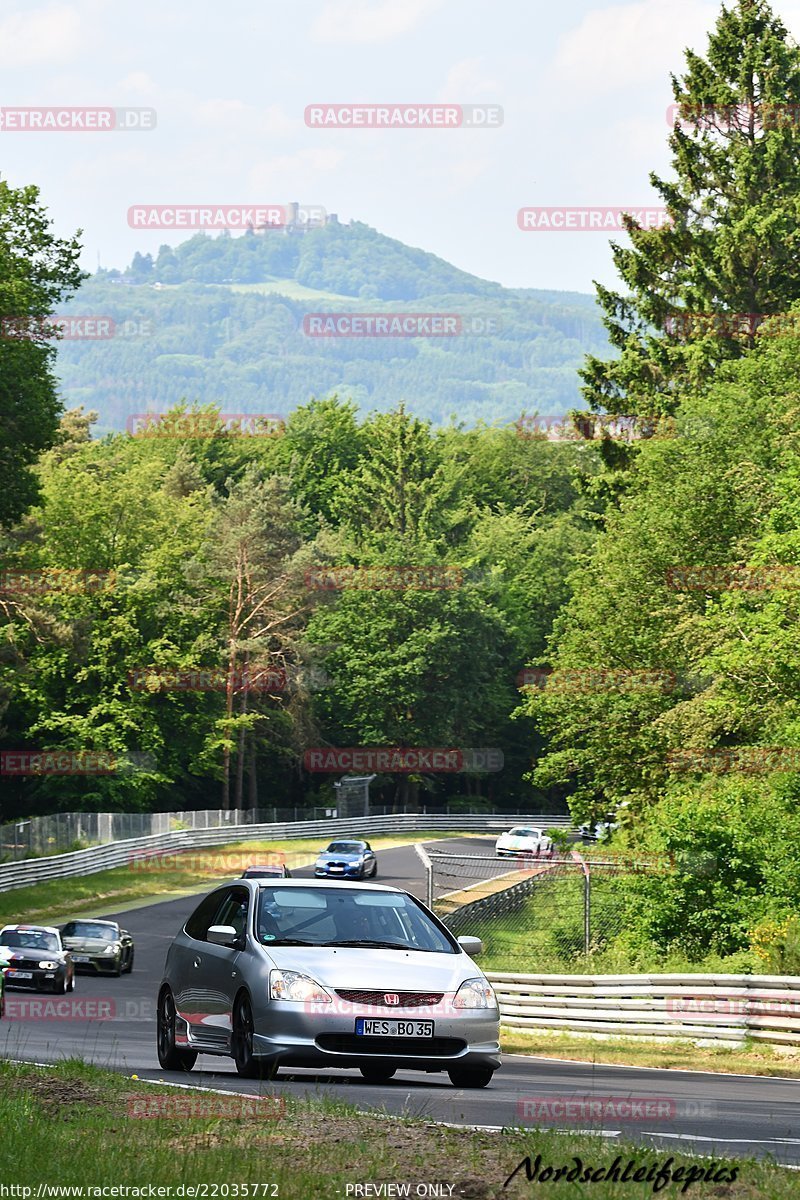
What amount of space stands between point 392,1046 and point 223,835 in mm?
64650

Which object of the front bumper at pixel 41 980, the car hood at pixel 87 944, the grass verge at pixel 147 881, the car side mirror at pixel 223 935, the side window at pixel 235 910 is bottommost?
the grass verge at pixel 147 881

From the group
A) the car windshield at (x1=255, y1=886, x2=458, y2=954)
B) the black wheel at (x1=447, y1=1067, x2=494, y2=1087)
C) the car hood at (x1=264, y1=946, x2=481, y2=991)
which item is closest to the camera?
the car hood at (x1=264, y1=946, x2=481, y2=991)

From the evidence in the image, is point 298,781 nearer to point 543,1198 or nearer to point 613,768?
point 613,768

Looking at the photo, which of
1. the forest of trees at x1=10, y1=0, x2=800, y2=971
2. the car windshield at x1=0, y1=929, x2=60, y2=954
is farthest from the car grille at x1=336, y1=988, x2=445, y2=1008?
the car windshield at x1=0, y1=929, x2=60, y2=954

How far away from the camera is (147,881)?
6406 cm

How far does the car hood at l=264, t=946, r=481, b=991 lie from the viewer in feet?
41.7

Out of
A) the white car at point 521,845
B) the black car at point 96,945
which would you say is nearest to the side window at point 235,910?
the black car at point 96,945

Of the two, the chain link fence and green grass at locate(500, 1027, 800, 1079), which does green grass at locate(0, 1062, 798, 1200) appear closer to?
green grass at locate(500, 1027, 800, 1079)

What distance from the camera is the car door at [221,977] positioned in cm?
1327

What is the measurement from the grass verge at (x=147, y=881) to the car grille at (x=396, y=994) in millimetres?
38299

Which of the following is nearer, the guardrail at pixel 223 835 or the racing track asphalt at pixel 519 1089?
the racing track asphalt at pixel 519 1089

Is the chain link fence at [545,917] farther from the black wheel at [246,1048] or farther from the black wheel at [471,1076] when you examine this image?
the black wheel at [246,1048]

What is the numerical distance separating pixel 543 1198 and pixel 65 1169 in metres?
2.10

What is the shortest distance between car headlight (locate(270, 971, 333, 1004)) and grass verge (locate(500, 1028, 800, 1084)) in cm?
724
